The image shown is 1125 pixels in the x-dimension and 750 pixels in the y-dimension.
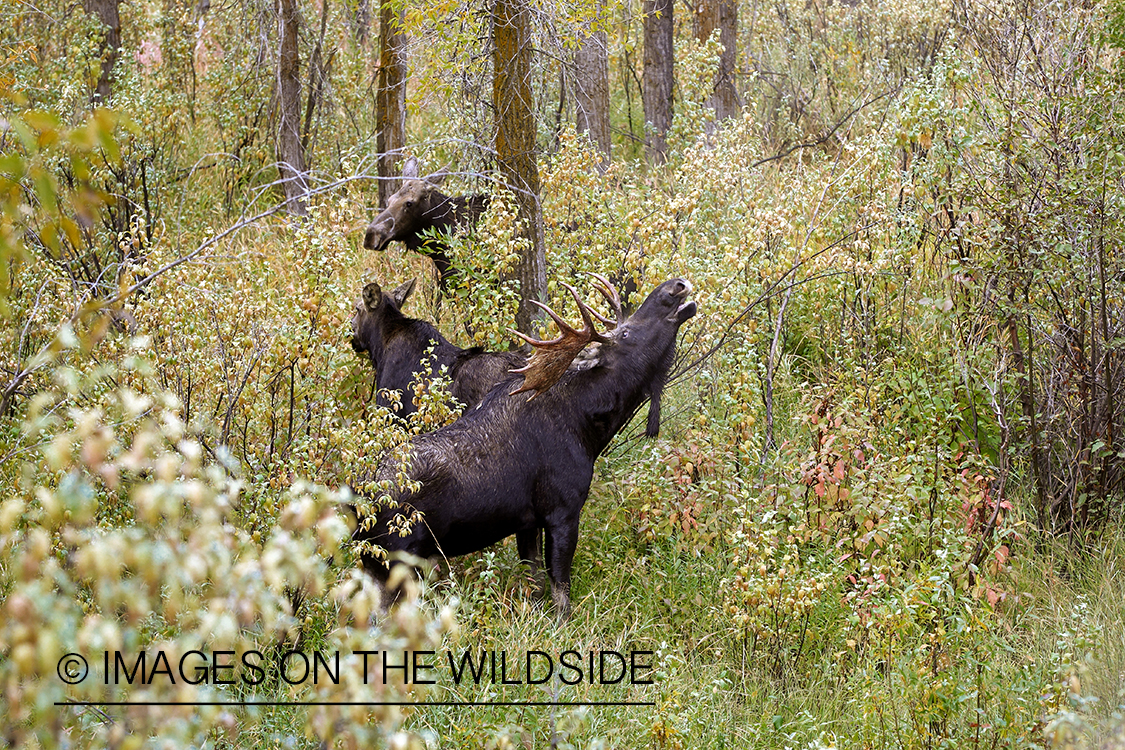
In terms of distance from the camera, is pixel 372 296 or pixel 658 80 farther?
pixel 658 80

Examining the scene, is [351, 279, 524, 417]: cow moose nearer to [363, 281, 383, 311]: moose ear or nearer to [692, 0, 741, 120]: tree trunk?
[363, 281, 383, 311]: moose ear

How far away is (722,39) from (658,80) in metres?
1.25

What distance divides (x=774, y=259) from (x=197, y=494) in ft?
20.6

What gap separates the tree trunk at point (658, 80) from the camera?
1359cm

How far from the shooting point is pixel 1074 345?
6598 millimetres

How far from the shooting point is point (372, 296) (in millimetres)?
7074

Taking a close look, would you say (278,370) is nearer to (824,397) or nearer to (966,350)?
(824,397)

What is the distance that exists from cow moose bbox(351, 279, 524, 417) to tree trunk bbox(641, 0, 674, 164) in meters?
7.23

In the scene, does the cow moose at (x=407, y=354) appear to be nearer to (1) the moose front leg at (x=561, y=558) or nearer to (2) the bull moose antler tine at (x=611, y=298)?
(2) the bull moose antler tine at (x=611, y=298)

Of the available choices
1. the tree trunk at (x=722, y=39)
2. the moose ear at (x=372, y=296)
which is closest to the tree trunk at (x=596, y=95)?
the tree trunk at (x=722, y=39)

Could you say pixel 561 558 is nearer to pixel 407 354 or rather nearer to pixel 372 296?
pixel 407 354

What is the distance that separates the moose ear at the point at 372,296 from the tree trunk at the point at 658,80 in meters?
7.23

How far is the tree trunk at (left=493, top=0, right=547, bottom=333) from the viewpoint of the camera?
25.0ft

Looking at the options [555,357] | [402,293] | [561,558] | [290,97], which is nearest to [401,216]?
[402,293]
